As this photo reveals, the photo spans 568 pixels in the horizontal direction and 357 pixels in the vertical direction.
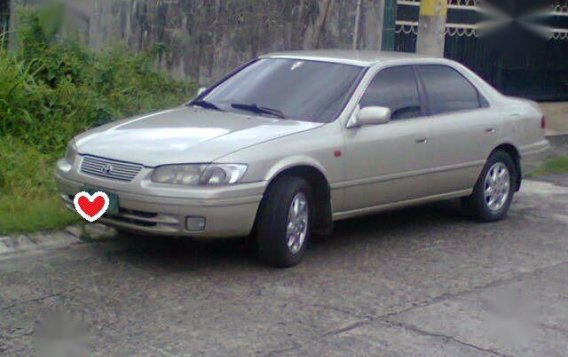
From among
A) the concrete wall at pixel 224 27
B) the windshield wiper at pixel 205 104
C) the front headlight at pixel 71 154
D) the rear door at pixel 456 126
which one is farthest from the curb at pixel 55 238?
the concrete wall at pixel 224 27

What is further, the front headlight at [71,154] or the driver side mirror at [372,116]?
the driver side mirror at [372,116]

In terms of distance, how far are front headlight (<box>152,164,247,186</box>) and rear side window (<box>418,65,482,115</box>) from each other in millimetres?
2454

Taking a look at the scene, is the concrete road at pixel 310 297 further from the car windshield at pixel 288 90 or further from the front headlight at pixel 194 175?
the car windshield at pixel 288 90

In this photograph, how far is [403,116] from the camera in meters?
8.56

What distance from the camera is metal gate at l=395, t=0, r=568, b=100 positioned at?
585 inches

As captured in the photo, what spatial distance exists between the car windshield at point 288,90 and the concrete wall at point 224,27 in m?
4.96

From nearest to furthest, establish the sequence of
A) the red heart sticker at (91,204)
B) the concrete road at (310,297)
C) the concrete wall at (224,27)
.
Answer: the concrete road at (310,297) → the red heart sticker at (91,204) → the concrete wall at (224,27)

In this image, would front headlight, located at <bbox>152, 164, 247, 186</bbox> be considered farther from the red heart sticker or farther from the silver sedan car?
the red heart sticker

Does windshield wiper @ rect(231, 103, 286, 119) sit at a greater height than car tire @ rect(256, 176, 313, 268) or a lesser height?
greater

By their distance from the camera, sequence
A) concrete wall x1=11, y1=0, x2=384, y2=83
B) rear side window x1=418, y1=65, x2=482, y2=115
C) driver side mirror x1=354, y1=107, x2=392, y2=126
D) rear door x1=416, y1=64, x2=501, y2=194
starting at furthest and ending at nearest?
1. concrete wall x1=11, y1=0, x2=384, y2=83
2. rear side window x1=418, y1=65, x2=482, y2=115
3. rear door x1=416, y1=64, x2=501, y2=194
4. driver side mirror x1=354, y1=107, x2=392, y2=126

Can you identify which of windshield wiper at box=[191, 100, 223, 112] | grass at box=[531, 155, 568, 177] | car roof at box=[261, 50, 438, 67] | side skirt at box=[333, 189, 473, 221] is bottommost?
grass at box=[531, 155, 568, 177]

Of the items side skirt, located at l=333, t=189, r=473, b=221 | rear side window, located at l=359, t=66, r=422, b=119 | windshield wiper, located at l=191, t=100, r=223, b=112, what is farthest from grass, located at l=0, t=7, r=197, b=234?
rear side window, located at l=359, t=66, r=422, b=119

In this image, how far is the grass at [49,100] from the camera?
8.48 m

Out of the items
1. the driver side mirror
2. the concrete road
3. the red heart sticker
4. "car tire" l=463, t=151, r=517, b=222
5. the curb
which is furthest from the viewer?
"car tire" l=463, t=151, r=517, b=222
